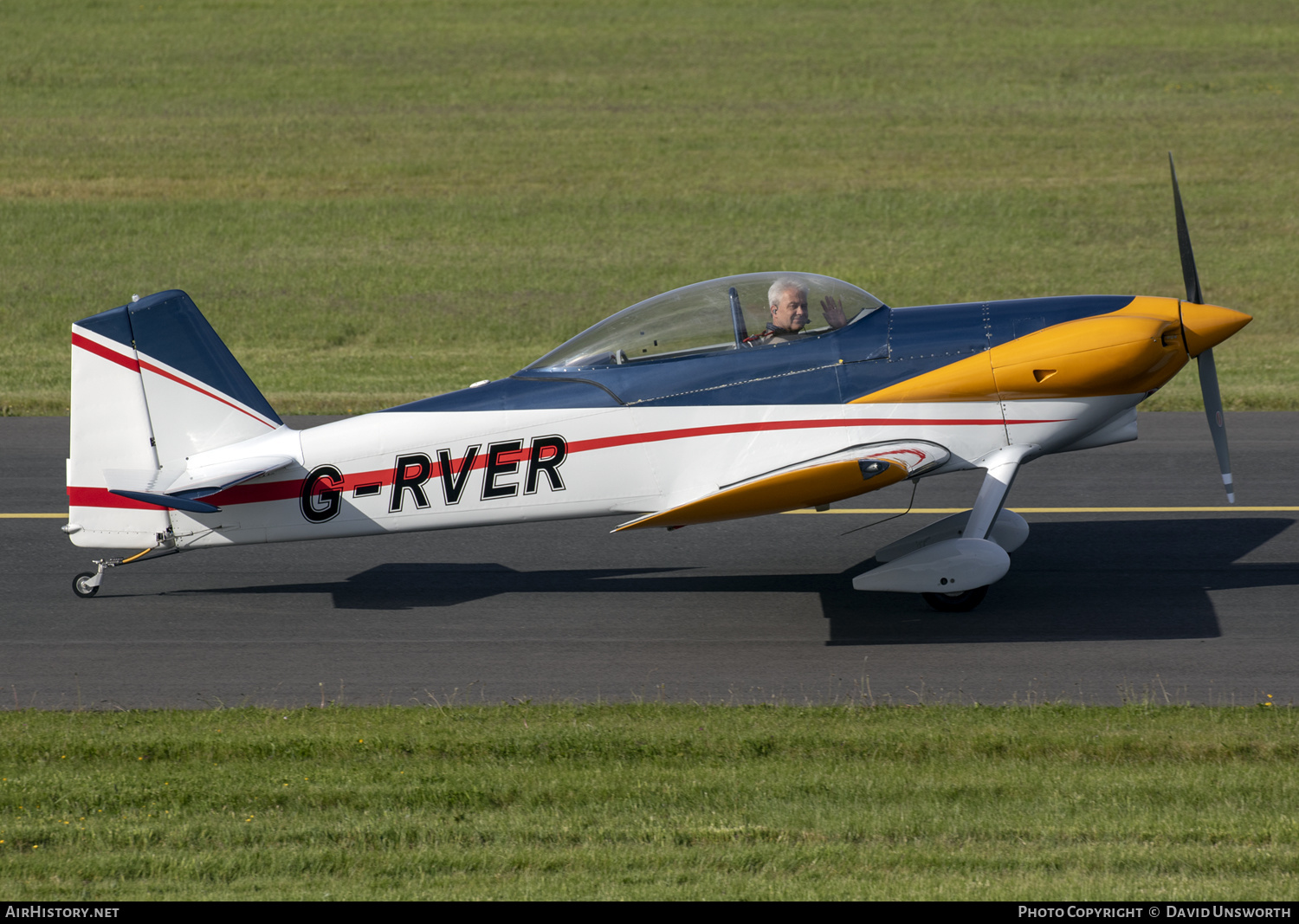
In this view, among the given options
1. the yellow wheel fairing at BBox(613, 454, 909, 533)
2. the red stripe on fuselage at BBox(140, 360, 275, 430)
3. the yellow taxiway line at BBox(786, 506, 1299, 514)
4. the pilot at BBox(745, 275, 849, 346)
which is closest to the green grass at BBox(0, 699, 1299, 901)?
the yellow wheel fairing at BBox(613, 454, 909, 533)

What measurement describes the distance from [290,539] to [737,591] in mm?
3026

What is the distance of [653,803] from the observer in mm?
6250

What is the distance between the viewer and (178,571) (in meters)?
10.2

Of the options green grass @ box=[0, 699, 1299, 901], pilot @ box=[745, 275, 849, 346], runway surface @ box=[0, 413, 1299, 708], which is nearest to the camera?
green grass @ box=[0, 699, 1299, 901]

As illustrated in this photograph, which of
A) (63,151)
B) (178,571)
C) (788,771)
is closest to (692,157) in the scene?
(63,151)

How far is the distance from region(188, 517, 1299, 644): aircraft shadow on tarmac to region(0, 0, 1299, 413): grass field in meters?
5.31

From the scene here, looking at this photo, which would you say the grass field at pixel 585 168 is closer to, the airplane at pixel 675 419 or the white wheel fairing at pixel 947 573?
the airplane at pixel 675 419

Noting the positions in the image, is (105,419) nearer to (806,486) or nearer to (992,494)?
(806,486)

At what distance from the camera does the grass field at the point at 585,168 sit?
860 inches

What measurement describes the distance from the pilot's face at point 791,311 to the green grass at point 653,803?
2.69 meters

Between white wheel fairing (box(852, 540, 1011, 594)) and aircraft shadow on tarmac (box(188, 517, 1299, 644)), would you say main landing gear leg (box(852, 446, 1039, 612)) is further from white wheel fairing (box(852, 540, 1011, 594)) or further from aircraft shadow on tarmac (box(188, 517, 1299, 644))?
aircraft shadow on tarmac (box(188, 517, 1299, 644))

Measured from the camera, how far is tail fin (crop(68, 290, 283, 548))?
29.5ft

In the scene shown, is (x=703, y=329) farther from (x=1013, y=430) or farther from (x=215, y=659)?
(x=215, y=659)

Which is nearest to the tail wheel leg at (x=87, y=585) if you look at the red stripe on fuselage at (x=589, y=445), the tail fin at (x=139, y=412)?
the tail fin at (x=139, y=412)
